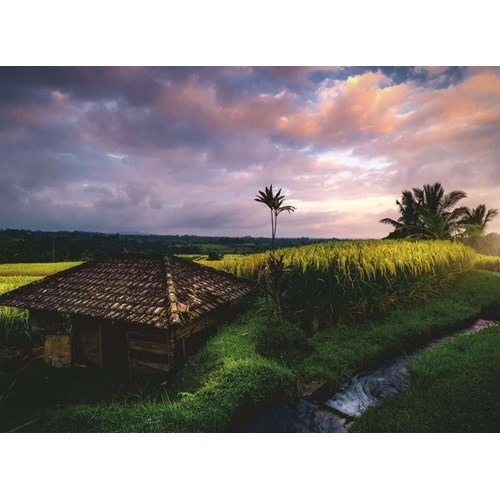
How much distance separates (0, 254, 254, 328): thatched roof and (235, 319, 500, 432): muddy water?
162cm

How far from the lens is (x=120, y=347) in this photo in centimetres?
521

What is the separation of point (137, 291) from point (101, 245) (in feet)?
12.9

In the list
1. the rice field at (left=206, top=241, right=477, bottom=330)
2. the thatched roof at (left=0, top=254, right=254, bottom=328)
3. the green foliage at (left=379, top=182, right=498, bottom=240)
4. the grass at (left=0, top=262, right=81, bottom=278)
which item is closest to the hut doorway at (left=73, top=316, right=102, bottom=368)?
the thatched roof at (left=0, top=254, right=254, bottom=328)

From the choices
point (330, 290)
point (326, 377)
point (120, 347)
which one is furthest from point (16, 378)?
point (330, 290)

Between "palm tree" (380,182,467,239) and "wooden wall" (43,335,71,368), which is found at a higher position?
"palm tree" (380,182,467,239)

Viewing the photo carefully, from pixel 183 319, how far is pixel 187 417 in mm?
1343

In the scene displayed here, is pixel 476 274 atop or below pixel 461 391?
atop

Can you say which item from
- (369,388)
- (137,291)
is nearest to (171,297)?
(137,291)

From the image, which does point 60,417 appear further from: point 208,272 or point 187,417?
point 208,272

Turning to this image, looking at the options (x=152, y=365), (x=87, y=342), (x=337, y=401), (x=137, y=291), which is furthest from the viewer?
(x=87, y=342)

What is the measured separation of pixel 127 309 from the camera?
15.0 feet

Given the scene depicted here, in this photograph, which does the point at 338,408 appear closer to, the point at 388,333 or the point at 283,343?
the point at 283,343

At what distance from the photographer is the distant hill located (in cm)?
636

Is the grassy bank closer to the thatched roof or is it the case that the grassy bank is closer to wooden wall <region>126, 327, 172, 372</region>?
the thatched roof
